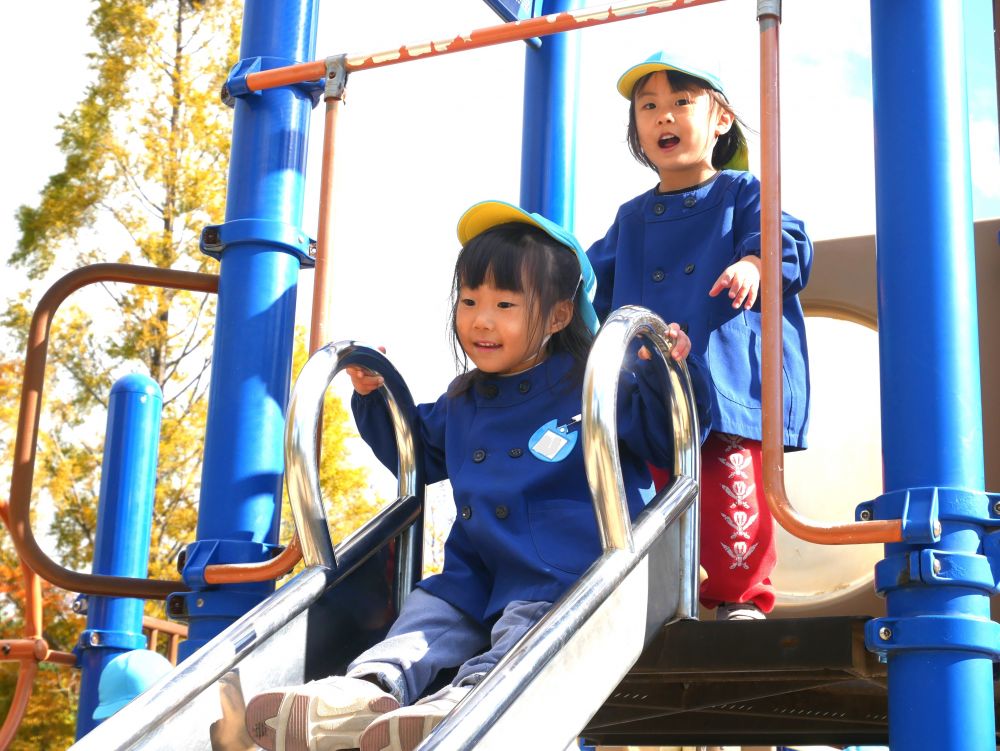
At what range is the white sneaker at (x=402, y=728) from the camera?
1.84 metres

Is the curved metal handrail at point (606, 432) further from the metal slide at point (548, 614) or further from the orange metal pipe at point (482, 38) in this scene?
the orange metal pipe at point (482, 38)

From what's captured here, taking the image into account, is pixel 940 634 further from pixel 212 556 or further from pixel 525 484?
pixel 212 556

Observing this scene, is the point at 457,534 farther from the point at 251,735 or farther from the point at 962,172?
the point at 962,172

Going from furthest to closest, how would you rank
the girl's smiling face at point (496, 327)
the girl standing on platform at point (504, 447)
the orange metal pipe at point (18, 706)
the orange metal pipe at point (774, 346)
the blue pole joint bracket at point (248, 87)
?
the orange metal pipe at point (18, 706) → the blue pole joint bracket at point (248, 87) → the girl's smiling face at point (496, 327) → the girl standing on platform at point (504, 447) → the orange metal pipe at point (774, 346)

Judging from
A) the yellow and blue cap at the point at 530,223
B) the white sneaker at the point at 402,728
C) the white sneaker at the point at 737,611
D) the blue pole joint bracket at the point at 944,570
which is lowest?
the white sneaker at the point at 402,728

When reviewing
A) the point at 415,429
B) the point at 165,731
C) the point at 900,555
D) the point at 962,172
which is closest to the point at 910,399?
the point at 900,555

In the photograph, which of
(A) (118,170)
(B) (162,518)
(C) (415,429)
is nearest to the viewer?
(C) (415,429)

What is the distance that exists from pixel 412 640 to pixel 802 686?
0.75 m

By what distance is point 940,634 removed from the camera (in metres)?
1.99

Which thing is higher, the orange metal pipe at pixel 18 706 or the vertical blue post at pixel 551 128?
the vertical blue post at pixel 551 128

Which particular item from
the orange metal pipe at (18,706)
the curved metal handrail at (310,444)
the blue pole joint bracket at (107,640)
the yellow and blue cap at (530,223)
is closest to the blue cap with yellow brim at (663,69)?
Answer: the yellow and blue cap at (530,223)

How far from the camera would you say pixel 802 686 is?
246 centimetres

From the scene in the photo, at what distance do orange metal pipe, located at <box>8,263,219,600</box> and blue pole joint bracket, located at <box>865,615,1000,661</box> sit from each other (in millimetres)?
1599

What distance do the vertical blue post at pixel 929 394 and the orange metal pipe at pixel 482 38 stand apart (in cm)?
53
